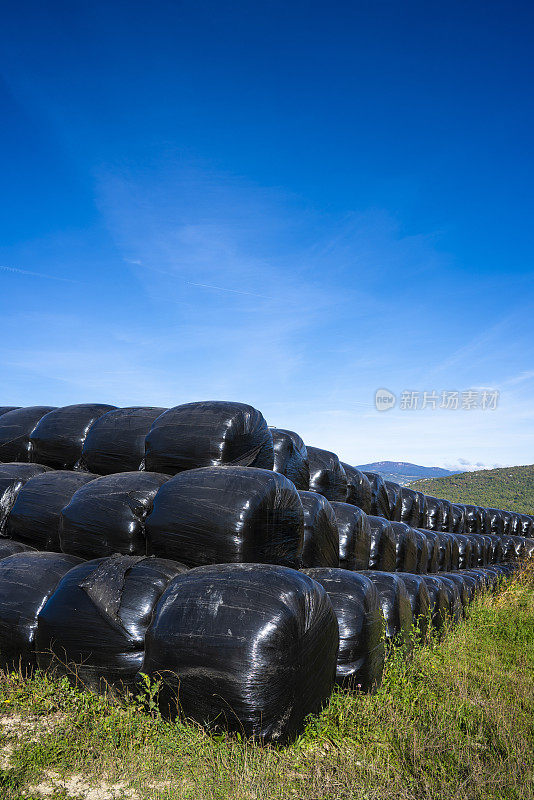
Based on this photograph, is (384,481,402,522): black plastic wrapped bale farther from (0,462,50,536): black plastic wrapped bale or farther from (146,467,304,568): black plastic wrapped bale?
(0,462,50,536): black plastic wrapped bale

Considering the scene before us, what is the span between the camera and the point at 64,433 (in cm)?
538

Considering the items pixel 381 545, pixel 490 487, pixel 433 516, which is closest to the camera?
pixel 381 545

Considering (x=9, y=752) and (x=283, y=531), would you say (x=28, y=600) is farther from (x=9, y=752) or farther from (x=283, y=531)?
(x=283, y=531)

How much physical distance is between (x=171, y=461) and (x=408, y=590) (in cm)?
251

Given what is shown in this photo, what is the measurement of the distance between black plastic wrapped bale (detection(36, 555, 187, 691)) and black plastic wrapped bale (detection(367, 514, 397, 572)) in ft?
9.67

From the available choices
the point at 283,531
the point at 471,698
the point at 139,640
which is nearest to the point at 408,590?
the point at 471,698

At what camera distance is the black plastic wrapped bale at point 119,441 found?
4758mm

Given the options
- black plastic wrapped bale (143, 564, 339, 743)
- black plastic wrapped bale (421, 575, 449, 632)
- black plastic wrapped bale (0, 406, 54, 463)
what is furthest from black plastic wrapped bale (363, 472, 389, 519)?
black plastic wrapped bale (143, 564, 339, 743)

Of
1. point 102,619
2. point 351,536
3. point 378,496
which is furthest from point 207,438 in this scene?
point 378,496

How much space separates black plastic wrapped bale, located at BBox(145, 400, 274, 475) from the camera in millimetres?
4168

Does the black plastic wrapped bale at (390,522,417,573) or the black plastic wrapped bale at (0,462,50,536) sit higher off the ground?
the black plastic wrapped bale at (0,462,50,536)

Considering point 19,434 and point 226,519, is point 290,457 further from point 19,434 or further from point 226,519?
point 19,434

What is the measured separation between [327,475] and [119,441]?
2.54 meters

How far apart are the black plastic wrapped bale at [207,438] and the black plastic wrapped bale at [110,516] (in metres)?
0.25
